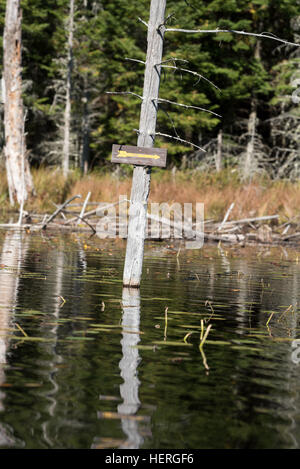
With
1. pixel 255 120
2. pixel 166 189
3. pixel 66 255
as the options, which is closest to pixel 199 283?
pixel 66 255

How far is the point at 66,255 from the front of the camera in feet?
44.2

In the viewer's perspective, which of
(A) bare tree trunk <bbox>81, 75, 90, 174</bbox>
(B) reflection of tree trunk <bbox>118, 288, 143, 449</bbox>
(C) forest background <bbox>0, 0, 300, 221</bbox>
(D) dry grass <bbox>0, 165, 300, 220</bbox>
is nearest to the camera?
(B) reflection of tree trunk <bbox>118, 288, 143, 449</bbox>

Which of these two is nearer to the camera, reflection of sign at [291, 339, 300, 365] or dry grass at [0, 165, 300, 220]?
reflection of sign at [291, 339, 300, 365]

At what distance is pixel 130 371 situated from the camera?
16.5 ft

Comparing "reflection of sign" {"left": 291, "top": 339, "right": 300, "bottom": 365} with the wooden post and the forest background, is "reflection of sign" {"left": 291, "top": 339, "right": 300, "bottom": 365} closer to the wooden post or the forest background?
the wooden post

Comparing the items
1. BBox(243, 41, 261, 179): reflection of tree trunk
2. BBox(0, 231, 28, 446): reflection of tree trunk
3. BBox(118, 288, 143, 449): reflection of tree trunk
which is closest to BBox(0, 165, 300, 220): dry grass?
BBox(0, 231, 28, 446): reflection of tree trunk

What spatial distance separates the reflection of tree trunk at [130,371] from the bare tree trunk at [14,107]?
15.3 meters

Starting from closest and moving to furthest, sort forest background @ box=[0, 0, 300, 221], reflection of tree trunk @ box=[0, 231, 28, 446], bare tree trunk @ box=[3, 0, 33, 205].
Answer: reflection of tree trunk @ box=[0, 231, 28, 446] → bare tree trunk @ box=[3, 0, 33, 205] → forest background @ box=[0, 0, 300, 221]

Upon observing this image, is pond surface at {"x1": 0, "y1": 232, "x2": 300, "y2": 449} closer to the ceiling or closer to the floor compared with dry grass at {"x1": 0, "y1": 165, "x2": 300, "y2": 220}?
closer to the floor

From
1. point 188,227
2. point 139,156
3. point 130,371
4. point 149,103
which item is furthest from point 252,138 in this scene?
point 130,371

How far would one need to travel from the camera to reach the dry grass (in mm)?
20781

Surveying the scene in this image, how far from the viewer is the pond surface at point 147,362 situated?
383 centimetres

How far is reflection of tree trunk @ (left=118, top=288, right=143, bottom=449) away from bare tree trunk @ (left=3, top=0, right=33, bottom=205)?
1533 cm

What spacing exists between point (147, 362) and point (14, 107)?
18992 millimetres
